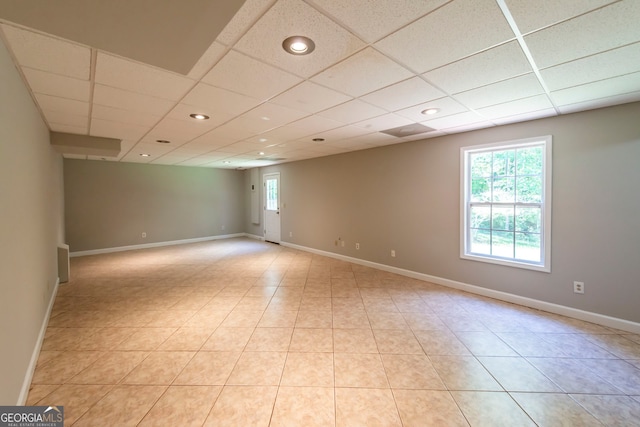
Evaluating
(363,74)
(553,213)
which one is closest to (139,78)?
(363,74)

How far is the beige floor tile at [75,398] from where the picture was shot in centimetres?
167

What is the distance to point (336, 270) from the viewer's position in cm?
500

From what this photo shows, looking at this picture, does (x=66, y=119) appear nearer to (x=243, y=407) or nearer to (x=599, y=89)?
(x=243, y=407)

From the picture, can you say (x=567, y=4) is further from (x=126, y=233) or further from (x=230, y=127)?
(x=126, y=233)

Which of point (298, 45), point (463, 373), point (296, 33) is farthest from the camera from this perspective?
point (463, 373)

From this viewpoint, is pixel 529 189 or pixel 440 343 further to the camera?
pixel 529 189

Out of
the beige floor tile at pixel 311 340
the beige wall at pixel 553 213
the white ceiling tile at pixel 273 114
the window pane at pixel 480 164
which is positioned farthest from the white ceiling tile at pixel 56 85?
the window pane at pixel 480 164

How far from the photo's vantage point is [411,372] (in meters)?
2.08

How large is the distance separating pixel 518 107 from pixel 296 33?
106 inches

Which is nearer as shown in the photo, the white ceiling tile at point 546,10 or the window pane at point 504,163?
the white ceiling tile at point 546,10

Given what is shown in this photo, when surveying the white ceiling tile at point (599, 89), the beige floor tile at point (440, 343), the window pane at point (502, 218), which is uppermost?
the white ceiling tile at point (599, 89)

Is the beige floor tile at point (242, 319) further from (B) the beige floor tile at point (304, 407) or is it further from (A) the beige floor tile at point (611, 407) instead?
(A) the beige floor tile at point (611, 407)

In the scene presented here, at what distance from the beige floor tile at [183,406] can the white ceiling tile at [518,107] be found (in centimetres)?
379

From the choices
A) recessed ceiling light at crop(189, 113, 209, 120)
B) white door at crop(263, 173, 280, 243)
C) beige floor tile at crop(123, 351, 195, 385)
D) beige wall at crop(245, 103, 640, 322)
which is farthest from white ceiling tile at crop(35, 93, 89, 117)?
white door at crop(263, 173, 280, 243)
